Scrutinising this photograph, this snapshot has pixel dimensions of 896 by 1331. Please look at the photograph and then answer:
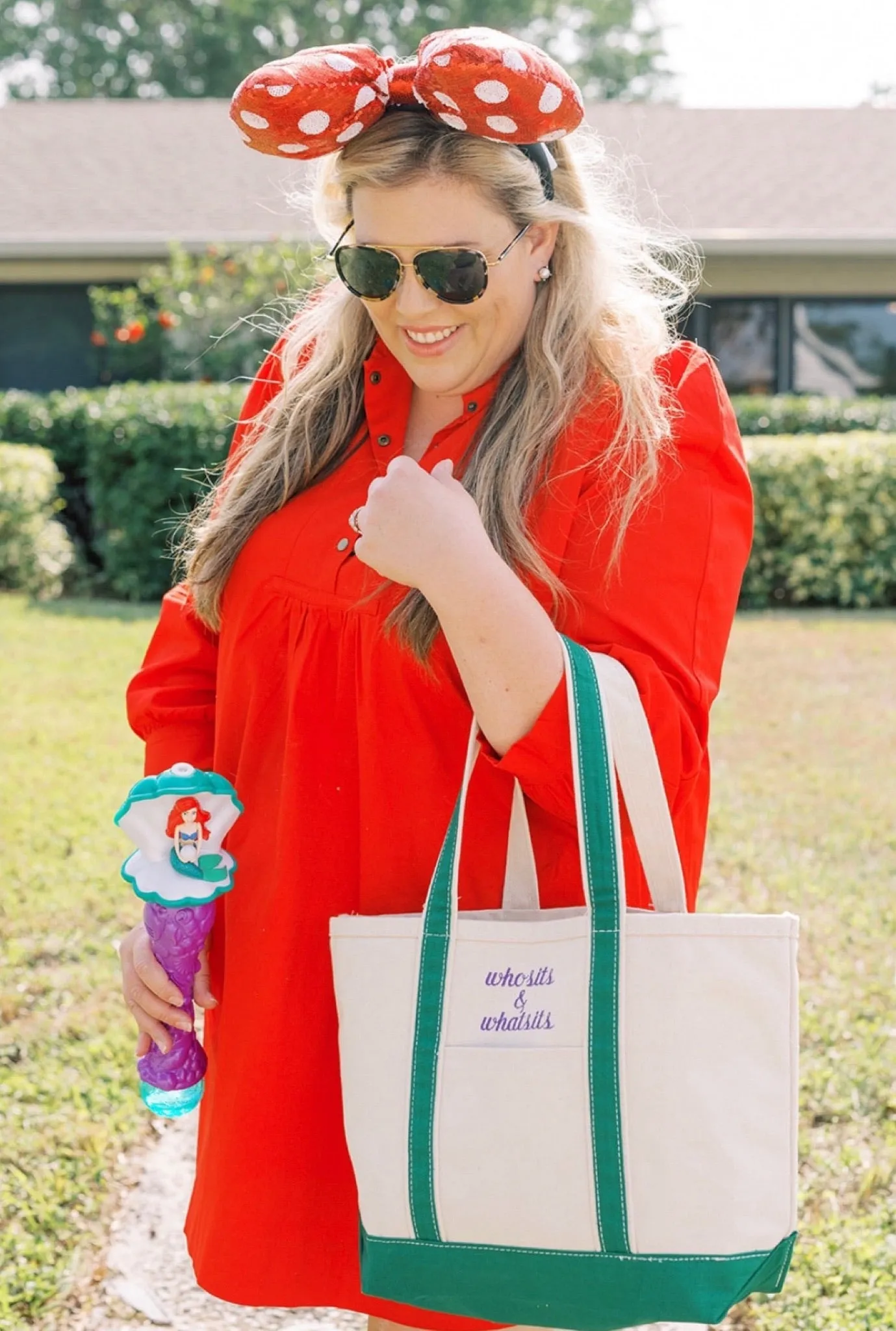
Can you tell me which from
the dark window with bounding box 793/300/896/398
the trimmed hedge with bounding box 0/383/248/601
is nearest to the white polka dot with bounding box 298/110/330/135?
the trimmed hedge with bounding box 0/383/248/601

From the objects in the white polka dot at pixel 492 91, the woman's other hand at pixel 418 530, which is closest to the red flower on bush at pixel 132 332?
the white polka dot at pixel 492 91

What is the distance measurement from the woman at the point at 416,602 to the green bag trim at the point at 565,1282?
26cm

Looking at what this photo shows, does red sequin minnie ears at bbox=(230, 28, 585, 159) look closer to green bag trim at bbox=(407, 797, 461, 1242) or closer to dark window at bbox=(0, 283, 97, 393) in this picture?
green bag trim at bbox=(407, 797, 461, 1242)

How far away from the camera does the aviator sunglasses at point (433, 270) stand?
167 centimetres

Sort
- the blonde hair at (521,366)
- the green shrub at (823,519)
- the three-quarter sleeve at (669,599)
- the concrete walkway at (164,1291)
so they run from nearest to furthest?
1. the three-quarter sleeve at (669,599)
2. the blonde hair at (521,366)
3. the concrete walkway at (164,1291)
4. the green shrub at (823,519)

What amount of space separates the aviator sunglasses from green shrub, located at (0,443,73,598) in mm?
8718

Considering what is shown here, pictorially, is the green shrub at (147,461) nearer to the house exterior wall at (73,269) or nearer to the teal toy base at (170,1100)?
the house exterior wall at (73,269)

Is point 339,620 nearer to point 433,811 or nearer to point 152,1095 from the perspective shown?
point 433,811

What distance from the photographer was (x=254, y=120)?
1702mm

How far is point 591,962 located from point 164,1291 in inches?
70.0

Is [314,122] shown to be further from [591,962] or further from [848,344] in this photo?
[848,344]

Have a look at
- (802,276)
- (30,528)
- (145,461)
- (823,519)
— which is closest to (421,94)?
(145,461)

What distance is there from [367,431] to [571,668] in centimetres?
66

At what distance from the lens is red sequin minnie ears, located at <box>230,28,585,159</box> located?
5.21 feet
